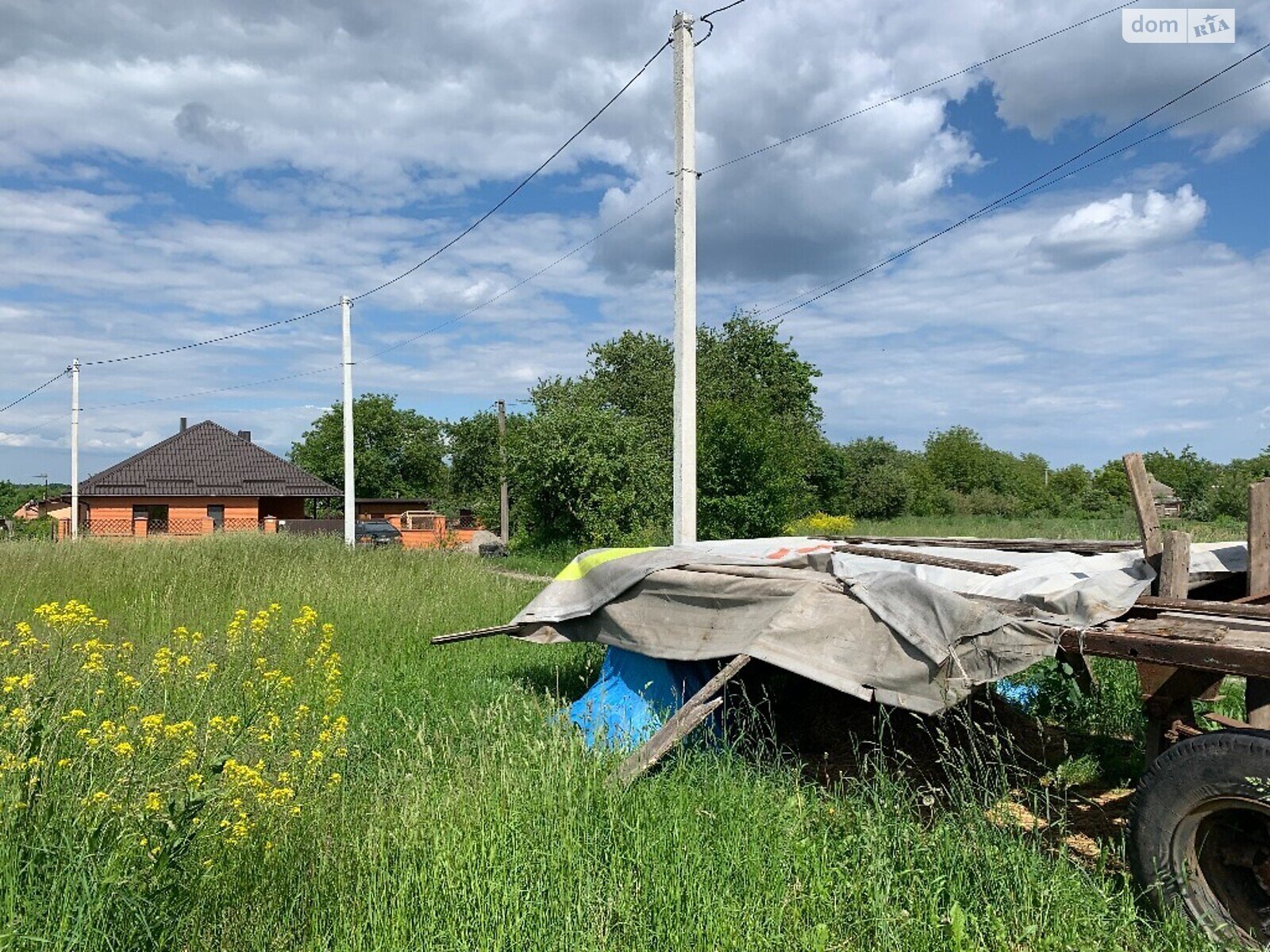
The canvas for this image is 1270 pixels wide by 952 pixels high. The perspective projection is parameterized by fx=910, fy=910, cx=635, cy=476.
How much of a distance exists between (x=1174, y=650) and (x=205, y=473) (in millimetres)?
47405

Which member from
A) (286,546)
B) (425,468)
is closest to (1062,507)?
(286,546)

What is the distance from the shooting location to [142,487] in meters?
42.9

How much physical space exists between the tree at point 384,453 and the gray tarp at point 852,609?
7185 cm

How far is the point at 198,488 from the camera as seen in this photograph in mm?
43906

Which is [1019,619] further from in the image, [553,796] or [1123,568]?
[553,796]

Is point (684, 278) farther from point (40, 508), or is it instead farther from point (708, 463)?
point (40, 508)

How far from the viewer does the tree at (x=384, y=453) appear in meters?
76.0

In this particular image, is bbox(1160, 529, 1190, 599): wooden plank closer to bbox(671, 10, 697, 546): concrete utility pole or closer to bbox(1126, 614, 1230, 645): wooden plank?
bbox(1126, 614, 1230, 645): wooden plank

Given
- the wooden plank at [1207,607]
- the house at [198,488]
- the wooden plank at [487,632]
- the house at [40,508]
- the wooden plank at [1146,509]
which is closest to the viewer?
the wooden plank at [1207,607]

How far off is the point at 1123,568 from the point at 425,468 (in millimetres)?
76310

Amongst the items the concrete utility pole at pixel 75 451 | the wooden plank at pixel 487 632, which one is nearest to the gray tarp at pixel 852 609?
the wooden plank at pixel 487 632

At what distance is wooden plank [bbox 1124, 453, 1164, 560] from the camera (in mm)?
4520

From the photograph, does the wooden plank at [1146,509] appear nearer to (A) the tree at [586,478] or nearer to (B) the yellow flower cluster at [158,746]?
(B) the yellow flower cluster at [158,746]

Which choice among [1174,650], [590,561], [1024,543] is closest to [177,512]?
[590,561]
